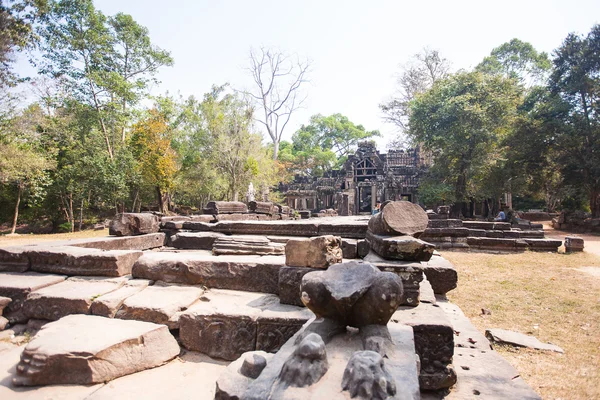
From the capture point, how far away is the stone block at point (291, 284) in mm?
3139

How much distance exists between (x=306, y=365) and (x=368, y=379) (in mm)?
313

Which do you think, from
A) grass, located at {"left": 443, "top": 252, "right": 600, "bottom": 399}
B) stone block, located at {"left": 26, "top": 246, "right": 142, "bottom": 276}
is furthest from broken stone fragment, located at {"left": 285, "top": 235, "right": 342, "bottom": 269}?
stone block, located at {"left": 26, "top": 246, "right": 142, "bottom": 276}

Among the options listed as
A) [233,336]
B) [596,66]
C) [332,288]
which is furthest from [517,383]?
[596,66]

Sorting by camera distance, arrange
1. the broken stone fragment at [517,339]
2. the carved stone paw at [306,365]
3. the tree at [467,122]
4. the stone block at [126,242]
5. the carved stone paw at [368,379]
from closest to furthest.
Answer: the carved stone paw at [368,379] < the carved stone paw at [306,365] < the broken stone fragment at [517,339] < the stone block at [126,242] < the tree at [467,122]

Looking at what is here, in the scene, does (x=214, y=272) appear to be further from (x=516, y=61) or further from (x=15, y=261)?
(x=516, y=61)

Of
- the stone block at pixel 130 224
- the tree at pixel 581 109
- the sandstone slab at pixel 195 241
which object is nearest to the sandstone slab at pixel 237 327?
the sandstone slab at pixel 195 241

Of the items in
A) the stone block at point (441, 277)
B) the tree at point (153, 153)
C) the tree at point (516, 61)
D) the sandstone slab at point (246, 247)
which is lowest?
the stone block at point (441, 277)

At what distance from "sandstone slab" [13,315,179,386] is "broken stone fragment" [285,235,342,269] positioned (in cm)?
135

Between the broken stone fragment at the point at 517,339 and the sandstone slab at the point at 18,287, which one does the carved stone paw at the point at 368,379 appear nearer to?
the broken stone fragment at the point at 517,339

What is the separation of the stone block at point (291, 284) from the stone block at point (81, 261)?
2330mm

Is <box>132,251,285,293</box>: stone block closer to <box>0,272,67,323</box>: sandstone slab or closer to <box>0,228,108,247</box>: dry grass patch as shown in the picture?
<box>0,272,67,323</box>: sandstone slab

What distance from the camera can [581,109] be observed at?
1880 cm

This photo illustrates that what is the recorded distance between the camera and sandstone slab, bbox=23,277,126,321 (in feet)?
10.9

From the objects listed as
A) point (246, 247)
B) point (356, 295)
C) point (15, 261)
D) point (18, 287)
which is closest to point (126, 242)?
point (15, 261)
